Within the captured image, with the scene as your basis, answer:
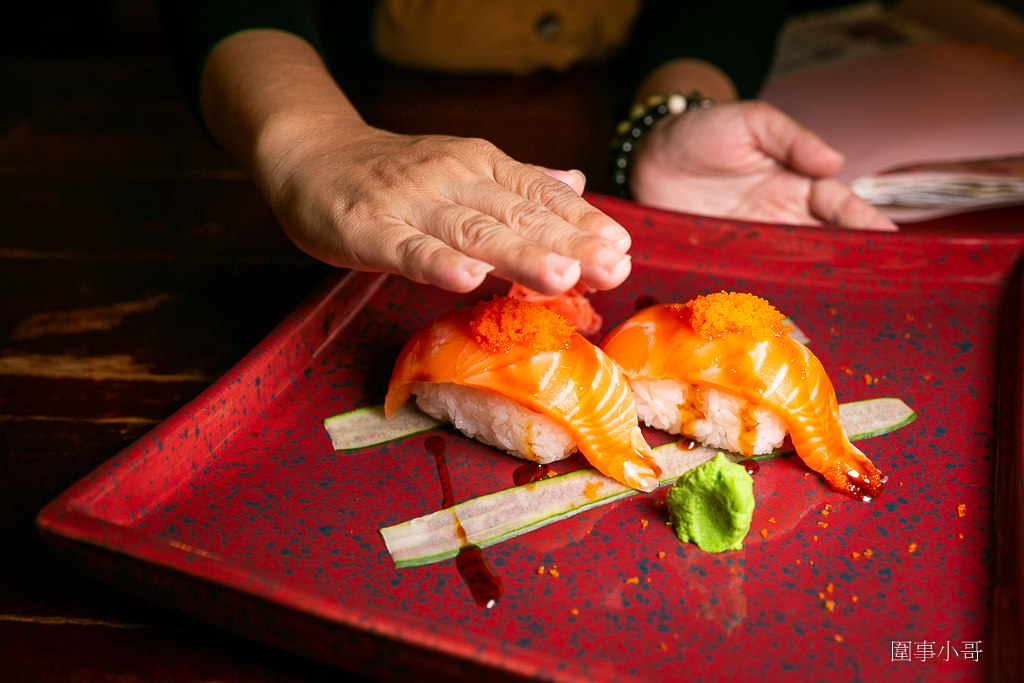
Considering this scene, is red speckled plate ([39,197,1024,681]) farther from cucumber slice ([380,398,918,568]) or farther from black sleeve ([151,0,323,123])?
black sleeve ([151,0,323,123])

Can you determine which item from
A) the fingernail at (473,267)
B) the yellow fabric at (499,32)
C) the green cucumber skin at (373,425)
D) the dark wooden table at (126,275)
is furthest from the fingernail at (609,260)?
the yellow fabric at (499,32)

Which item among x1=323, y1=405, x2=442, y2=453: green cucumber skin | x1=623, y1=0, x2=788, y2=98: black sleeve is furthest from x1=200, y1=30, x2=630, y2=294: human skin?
x1=623, y1=0, x2=788, y2=98: black sleeve

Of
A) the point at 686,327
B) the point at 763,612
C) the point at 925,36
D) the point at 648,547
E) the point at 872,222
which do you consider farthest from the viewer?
the point at 925,36

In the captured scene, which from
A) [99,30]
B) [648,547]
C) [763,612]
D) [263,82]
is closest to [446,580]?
[648,547]

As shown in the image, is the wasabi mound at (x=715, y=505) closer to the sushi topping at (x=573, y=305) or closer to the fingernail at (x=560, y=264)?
the fingernail at (x=560, y=264)

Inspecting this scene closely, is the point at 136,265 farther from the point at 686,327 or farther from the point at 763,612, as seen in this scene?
the point at 763,612
